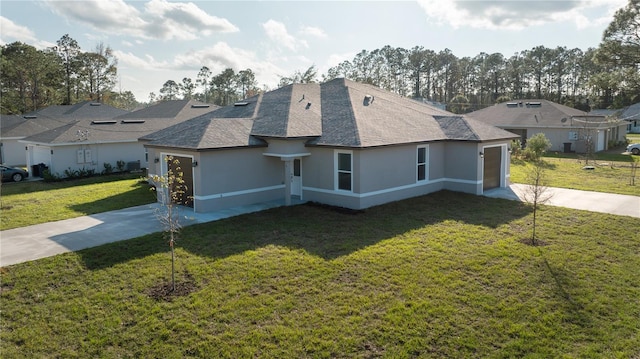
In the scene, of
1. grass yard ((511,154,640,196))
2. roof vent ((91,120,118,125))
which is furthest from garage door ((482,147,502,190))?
roof vent ((91,120,118,125))

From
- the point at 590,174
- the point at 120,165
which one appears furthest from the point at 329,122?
the point at 120,165

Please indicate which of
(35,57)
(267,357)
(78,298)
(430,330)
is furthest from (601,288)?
(35,57)

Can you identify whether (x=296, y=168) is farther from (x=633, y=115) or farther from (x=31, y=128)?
(x=633, y=115)

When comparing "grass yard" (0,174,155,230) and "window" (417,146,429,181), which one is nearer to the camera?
"grass yard" (0,174,155,230)

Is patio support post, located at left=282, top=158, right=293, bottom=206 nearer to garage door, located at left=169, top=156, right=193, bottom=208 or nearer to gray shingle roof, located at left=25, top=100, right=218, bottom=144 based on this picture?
garage door, located at left=169, top=156, right=193, bottom=208

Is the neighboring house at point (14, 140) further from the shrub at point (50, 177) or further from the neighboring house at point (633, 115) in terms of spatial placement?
the neighboring house at point (633, 115)

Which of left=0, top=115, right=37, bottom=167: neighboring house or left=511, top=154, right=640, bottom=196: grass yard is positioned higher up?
left=0, top=115, right=37, bottom=167: neighboring house
